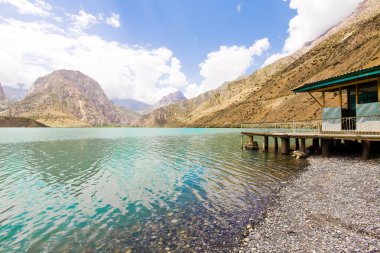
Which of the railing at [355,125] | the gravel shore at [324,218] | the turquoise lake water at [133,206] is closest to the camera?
the gravel shore at [324,218]

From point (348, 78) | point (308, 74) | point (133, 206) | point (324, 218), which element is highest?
point (308, 74)

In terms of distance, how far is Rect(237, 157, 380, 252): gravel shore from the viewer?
856 centimetres

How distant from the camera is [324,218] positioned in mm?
10750

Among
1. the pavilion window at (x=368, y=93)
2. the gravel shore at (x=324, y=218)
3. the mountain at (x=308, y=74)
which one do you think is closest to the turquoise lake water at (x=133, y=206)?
the gravel shore at (x=324, y=218)

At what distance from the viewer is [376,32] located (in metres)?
144

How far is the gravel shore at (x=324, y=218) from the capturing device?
8562 mm

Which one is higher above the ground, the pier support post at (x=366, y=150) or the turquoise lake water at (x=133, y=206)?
the pier support post at (x=366, y=150)

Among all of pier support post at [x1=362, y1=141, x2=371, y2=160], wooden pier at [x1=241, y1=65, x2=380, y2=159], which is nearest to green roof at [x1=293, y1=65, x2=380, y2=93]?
wooden pier at [x1=241, y1=65, x2=380, y2=159]

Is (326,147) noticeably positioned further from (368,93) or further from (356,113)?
(368,93)

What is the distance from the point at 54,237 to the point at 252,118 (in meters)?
162

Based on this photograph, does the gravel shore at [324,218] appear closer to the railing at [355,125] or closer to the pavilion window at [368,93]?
the railing at [355,125]

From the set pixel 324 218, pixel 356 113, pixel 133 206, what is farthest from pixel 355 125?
pixel 133 206

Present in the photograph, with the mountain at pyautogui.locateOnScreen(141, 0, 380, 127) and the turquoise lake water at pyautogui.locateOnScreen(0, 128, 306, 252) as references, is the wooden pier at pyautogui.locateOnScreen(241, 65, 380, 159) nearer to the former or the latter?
the turquoise lake water at pyautogui.locateOnScreen(0, 128, 306, 252)

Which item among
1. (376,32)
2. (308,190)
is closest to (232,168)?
(308,190)
